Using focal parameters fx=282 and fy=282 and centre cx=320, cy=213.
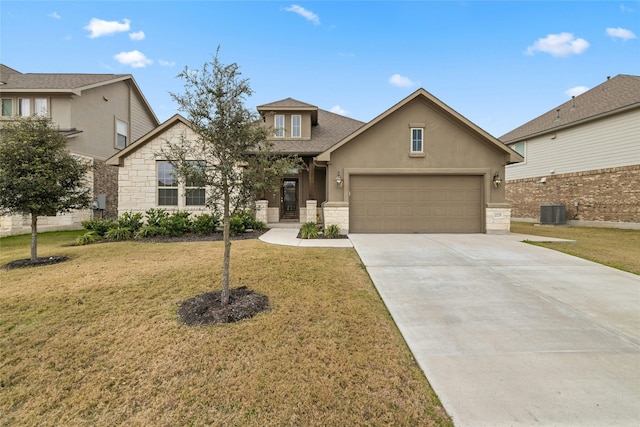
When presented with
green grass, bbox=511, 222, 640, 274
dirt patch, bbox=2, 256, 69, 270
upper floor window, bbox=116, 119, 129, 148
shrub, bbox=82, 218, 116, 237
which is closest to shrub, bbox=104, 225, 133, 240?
shrub, bbox=82, 218, 116, 237

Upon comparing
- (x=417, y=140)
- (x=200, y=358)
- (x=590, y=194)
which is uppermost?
(x=417, y=140)

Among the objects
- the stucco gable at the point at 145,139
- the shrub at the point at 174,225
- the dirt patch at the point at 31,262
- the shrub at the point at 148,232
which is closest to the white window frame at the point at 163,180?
the stucco gable at the point at 145,139

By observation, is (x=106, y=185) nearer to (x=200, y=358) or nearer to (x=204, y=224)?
(x=204, y=224)

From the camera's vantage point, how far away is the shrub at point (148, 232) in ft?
34.7

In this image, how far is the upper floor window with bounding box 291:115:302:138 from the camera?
615 inches

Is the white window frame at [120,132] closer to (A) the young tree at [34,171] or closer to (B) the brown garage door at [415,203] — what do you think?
(A) the young tree at [34,171]

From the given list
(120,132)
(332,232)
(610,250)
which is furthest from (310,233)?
(120,132)

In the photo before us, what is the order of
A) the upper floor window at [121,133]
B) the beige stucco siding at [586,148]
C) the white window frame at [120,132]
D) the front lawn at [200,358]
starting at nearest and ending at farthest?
the front lawn at [200,358] < the beige stucco siding at [586,148] < the white window frame at [120,132] < the upper floor window at [121,133]

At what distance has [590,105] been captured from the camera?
655 inches

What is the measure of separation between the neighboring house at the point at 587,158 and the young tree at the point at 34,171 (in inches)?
901

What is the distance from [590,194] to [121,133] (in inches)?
1094

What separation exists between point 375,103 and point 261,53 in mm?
9936

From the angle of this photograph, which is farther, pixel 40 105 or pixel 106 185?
pixel 106 185

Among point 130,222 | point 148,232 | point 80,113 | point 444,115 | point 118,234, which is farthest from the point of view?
point 80,113
